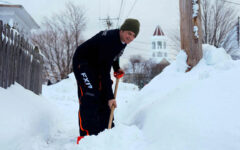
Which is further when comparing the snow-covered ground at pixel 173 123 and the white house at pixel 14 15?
the white house at pixel 14 15

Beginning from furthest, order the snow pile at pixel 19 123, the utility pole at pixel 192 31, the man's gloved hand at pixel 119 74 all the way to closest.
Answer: the utility pole at pixel 192 31 < the man's gloved hand at pixel 119 74 < the snow pile at pixel 19 123

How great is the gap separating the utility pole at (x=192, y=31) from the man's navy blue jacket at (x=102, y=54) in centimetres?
137

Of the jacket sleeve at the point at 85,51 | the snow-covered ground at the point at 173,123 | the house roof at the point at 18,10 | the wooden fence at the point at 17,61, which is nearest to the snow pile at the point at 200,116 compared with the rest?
the snow-covered ground at the point at 173,123

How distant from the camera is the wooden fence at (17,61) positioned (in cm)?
329

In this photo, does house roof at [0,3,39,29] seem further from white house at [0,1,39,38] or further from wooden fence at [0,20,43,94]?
wooden fence at [0,20,43,94]

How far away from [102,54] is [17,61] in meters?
2.15

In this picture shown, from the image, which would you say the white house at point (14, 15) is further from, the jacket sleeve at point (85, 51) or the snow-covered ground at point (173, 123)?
the jacket sleeve at point (85, 51)

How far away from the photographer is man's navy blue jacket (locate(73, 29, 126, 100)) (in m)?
2.50

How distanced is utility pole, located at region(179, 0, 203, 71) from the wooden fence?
279 centimetres

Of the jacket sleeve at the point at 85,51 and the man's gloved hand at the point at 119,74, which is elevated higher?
the jacket sleeve at the point at 85,51

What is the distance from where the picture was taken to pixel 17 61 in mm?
3938

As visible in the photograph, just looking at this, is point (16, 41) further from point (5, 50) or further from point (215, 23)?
point (215, 23)

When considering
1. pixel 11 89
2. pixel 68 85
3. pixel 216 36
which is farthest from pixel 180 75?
pixel 68 85

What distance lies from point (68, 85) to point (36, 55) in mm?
9880
